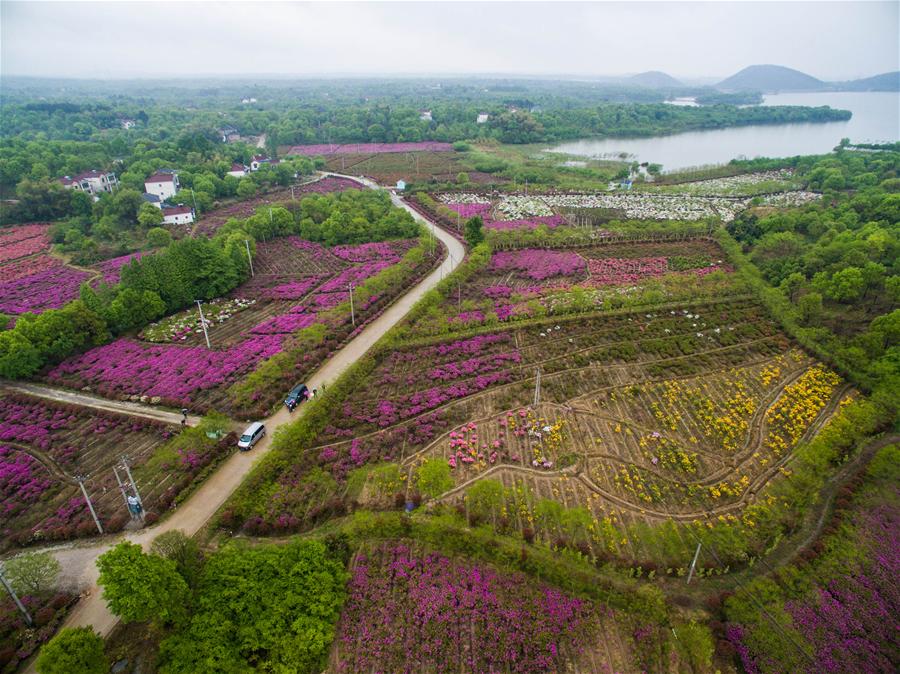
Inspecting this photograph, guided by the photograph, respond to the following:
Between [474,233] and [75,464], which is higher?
[474,233]

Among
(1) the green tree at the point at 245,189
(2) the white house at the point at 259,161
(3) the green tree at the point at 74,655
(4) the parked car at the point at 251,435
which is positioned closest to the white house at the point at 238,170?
(2) the white house at the point at 259,161

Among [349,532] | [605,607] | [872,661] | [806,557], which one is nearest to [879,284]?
[806,557]

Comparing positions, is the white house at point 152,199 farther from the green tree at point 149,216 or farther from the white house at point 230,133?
the white house at point 230,133

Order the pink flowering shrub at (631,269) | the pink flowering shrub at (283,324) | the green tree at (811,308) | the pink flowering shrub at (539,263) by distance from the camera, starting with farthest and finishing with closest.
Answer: the pink flowering shrub at (539,263) < the pink flowering shrub at (631,269) < the pink flowering shrub at (283,324) < the green tree at (811,308)

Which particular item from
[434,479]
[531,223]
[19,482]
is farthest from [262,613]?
[531,223]

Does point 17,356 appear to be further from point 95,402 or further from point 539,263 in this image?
point 539,263

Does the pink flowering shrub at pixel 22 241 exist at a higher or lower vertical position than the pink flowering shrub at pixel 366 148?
lower

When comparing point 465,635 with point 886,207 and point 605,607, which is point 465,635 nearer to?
point 605,607
